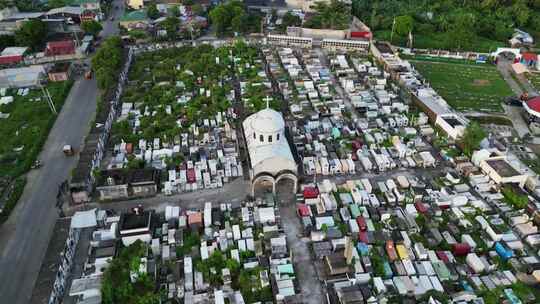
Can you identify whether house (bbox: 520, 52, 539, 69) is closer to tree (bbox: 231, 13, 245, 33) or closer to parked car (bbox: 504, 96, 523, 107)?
parked car (bbox: 504, 96, 523, 107)

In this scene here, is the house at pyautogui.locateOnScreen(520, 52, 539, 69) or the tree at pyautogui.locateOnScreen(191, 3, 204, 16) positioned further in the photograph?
the tree at pyautogui.locateOnScreen(191, 3, 204, 16)

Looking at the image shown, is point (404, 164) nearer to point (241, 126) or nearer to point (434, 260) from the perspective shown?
point (434, 260)

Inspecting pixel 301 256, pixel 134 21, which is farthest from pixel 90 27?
pixel 301 256

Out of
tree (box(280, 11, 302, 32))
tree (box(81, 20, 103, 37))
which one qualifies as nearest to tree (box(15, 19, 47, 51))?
tree (box(81, 20, 103, 37))

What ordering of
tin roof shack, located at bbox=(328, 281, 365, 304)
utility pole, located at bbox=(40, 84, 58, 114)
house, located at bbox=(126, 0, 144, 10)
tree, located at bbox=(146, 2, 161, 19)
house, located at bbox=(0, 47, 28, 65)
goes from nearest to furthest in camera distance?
1. tin roof shack, located at bbox=(328, 281, 365, 304)
2. utility pole, located at bbox=(40, 84, 58, 114)
3. house, located at bbox=(0, 47, 28, 65)
4. tree, located at bbox=(146, 2, 161, 19)
5. house, located at bbox=(126, 0, 144, 10)

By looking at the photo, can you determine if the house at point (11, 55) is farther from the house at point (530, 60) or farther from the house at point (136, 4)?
the house at point (530, 60)

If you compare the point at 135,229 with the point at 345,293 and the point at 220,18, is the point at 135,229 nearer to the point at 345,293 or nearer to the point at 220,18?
the point at 345,293
